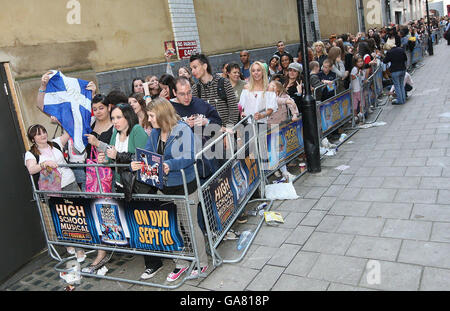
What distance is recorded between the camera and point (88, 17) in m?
8.30

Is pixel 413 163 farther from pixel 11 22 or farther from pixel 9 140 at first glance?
pixel 11 22

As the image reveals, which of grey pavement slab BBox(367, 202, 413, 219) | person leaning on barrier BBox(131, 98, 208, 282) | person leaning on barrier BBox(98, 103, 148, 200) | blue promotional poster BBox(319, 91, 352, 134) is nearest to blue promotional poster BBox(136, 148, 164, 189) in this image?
person leaning on barrier BBox(131, 98, 208, 282)

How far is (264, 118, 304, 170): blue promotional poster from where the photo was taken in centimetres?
687

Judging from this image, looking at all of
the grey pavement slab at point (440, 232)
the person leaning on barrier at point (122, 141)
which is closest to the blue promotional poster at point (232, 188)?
the person leaning on barrier at point (122, 141)

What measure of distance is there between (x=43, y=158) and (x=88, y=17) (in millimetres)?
4193

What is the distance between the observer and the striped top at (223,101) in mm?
5996

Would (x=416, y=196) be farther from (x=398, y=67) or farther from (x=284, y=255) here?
(x=398, y=67)

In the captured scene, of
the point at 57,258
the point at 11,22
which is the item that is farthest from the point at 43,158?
the point at 11,22

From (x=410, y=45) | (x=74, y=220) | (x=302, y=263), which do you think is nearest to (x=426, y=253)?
(x=302, y=263)

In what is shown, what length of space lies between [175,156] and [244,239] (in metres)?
1.73

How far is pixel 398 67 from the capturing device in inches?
479

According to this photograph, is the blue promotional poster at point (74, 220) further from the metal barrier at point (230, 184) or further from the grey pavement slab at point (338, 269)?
the grey pavement slab at point (338, 269)

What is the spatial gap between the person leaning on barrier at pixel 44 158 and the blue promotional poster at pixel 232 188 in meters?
2.29

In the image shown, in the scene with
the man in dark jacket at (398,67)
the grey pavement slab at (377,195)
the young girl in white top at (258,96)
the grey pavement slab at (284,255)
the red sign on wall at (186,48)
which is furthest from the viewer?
the man in dark jacket at (398,67)
